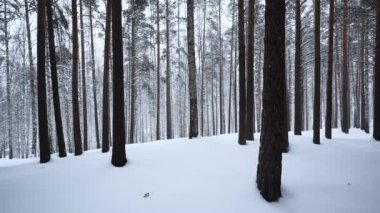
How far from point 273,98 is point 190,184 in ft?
8.66

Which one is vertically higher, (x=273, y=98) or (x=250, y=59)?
(x=250, y=59)

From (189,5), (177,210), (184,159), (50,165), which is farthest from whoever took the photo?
(189,5)

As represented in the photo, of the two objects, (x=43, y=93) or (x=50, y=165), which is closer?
(x=50, y=165)

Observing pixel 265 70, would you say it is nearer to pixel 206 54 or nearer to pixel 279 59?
pixel 279 59

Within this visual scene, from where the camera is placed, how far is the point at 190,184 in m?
5.19

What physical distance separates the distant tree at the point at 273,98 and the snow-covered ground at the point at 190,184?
0.43 m

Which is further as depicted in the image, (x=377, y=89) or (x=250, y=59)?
(x=377, y=89)

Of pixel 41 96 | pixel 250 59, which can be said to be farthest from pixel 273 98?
pixel 41 96

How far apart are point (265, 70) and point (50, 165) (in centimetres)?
719

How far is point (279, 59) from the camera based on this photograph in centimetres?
438

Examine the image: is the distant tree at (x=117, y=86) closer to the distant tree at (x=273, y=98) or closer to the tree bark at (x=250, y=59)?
the distant tree at (x=273, y=98)

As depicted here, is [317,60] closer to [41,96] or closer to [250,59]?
[250,59]

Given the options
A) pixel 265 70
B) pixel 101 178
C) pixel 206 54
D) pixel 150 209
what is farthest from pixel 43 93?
pixel 206 54

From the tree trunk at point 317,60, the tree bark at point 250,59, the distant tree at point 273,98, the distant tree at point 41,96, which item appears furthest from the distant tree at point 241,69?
the distant tree at point 41,96
